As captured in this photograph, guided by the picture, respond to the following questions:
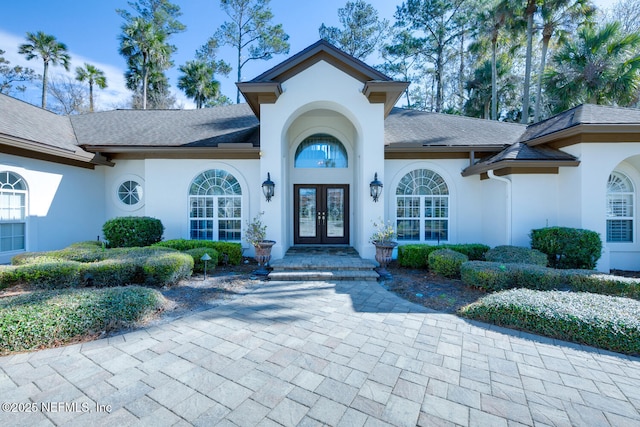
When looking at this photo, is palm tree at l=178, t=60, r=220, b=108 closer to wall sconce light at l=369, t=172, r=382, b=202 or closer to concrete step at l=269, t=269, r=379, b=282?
wall sconce light at l=369, t=172, r=382, b=202

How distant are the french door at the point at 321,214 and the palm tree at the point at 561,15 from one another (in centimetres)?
1353

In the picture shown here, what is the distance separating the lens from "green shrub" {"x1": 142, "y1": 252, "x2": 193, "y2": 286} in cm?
561

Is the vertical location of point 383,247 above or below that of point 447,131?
below

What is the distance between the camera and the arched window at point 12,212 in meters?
7.25

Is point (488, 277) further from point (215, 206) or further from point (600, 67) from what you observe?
point (600, 67)

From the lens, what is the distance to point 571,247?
6.85m

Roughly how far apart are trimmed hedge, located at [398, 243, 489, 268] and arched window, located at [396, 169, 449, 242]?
5.87 ft

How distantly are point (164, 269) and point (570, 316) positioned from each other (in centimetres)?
703

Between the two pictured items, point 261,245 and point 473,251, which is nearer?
point 261,245

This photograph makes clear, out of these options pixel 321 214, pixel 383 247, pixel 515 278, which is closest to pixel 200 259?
pixel 383 247

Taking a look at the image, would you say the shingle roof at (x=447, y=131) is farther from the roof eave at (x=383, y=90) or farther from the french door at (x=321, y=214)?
the french door at (x=321, y=214)

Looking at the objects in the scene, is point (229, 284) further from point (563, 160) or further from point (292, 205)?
point (563, 160)

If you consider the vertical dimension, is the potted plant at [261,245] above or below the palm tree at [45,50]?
below

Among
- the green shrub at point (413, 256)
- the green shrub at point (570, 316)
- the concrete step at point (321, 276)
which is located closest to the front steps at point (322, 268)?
the concrete step at point (321, 276)
